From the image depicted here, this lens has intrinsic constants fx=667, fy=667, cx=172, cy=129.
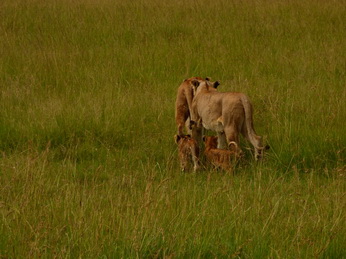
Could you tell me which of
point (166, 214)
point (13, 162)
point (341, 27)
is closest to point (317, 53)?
point (341, 27)

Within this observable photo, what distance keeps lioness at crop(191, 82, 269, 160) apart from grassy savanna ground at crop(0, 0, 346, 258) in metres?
0.32

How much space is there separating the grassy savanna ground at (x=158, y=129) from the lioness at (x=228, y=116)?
12.6 inches

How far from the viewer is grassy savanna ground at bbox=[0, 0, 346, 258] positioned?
4.73 metres

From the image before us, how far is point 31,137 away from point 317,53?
5.12 m

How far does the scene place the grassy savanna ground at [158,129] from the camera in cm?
A: 473

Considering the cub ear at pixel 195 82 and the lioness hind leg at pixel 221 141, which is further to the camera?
the cub ear at pixel 195 82

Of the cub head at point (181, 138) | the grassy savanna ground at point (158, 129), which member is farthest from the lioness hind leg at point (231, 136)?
the cub head at point (181, 138)

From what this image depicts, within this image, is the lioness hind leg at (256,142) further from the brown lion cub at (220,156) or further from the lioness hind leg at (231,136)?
the brown lion cub at (220,156)

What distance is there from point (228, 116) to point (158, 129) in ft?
4.42

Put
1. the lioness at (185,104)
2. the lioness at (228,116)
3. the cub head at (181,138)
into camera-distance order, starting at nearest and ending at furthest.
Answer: the lioness at (228,116)
the cub head at (181,138)
the lioness at (185,104)

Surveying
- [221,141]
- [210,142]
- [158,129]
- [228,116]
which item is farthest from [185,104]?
[228,116]

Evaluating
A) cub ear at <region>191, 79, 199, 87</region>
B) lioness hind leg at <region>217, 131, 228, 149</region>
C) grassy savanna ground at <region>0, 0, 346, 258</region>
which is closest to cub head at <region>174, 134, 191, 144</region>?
grassy savanna ground at <region>0, 0, 346, 258</region>

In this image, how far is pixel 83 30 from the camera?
12.4m

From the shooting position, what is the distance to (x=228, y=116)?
690cm
